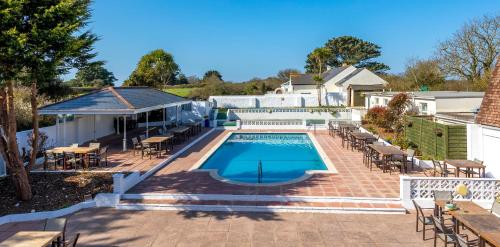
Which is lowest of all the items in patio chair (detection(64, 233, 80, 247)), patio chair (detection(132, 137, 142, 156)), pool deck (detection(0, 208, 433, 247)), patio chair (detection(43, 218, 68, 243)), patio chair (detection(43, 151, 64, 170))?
pool deck (detection(0, 208, 433, 247))

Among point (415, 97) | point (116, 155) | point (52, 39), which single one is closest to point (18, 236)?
point (52, 39)

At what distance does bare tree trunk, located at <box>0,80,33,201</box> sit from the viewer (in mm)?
9898

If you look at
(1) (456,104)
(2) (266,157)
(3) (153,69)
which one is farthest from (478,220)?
(3) (153,69)

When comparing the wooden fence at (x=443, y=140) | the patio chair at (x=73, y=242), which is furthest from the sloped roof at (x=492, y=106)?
the patio chair at (x=73, y=242)

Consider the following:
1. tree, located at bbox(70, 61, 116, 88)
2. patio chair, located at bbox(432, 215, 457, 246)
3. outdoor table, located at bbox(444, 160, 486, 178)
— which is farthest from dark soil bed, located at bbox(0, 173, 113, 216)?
tree, located at bbox(70, 61, 116, 88)

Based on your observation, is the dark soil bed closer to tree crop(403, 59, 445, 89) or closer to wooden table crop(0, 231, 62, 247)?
wooden table crop(0, 231, 62, 247)

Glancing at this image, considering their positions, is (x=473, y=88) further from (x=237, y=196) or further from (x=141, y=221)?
(x=141, y=221)

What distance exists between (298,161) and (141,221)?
10.1 m

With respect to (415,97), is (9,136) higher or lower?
lower

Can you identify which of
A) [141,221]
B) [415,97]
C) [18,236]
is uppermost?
[415,97]

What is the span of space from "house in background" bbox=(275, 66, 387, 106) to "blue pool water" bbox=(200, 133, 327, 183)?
684 inches

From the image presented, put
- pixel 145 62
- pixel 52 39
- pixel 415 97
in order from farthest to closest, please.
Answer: pixel 145 62
pixel 415 97
pixel 52 39

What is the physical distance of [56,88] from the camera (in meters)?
25.6

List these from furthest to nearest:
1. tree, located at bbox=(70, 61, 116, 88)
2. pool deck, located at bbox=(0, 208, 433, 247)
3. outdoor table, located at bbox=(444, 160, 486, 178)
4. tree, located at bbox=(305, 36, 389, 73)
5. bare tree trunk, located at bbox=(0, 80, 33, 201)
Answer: tree, located at bbox=(305, 36, 389, 73), tree, located at bbox=(70, 61, 116, 88), outdoor table, located at bbox=(444, 160, 486, 178), bare tree trunk, located at bbox=(0, 80, 33, 201), pool deck, located at bbox=(0, 208, 433, 247)
